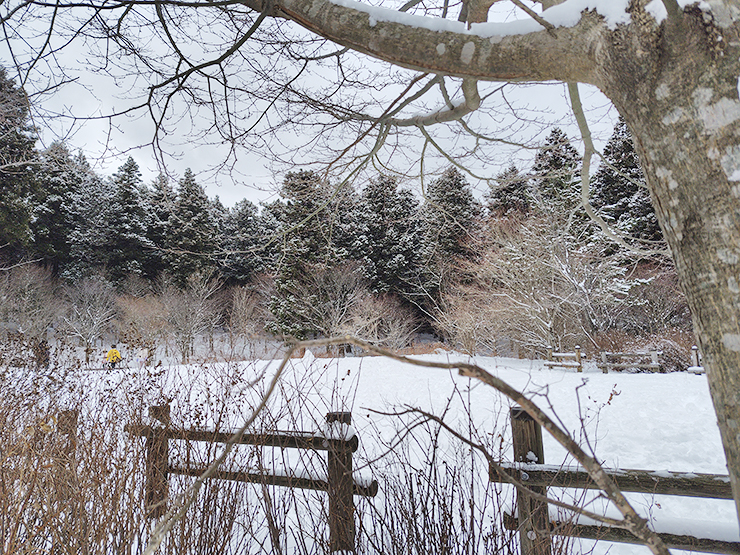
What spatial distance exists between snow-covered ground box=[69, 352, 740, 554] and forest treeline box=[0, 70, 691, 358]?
13.2 ft

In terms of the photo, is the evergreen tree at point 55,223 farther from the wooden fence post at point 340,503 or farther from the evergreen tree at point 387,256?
the wooden fence post at point 340,503

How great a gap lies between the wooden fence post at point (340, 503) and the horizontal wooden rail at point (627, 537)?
787mm

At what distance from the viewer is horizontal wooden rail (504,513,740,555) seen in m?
1.76

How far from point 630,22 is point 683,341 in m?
15.2

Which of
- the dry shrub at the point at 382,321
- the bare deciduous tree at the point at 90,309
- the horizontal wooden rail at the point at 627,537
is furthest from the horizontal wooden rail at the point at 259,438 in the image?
the bare deciduous tree at the point at 90,309

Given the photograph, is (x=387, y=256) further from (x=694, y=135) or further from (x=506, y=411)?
(x=694, y=135)

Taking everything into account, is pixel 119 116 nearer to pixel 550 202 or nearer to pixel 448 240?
pixel 550 202

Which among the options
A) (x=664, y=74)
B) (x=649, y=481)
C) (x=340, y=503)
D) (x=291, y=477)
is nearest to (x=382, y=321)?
(x=291, y=477)

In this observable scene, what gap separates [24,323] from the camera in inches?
666

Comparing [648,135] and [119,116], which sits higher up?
[119,116]

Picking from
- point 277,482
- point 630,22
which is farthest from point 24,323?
point 630,22

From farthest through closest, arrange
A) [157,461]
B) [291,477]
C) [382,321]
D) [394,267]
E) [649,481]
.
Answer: [394,267] → [382,321] → [157,461] → [291,477] → [649,481]

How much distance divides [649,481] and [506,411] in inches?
151

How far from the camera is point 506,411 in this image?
5.55m
